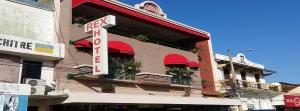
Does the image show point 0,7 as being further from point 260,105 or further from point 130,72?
point 260,105

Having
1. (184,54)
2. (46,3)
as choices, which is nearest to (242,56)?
(184,54)

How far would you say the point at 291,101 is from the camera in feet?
110

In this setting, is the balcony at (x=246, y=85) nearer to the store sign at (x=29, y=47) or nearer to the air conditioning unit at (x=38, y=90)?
the store sign at (x=29, y=47)

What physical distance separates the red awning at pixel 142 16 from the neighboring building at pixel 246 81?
15.6ft

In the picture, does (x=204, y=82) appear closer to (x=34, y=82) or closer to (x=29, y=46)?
(x=34, y=82)

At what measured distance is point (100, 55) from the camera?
17.1 metres

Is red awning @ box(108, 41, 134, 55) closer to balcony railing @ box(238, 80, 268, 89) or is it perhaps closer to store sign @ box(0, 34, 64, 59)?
store sign @ box(0, 34, 64, 59)

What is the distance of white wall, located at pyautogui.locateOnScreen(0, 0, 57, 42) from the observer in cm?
1723

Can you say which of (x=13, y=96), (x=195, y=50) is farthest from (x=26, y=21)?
(x=195, y=50)

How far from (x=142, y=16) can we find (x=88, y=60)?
18.3 ft

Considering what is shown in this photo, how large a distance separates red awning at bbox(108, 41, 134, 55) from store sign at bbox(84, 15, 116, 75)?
2.18m

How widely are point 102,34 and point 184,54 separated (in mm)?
10151

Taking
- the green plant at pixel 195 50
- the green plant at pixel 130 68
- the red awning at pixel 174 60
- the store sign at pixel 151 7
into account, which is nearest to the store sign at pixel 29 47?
the green plant at pixel 130 68

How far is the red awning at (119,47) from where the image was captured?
19864mm
